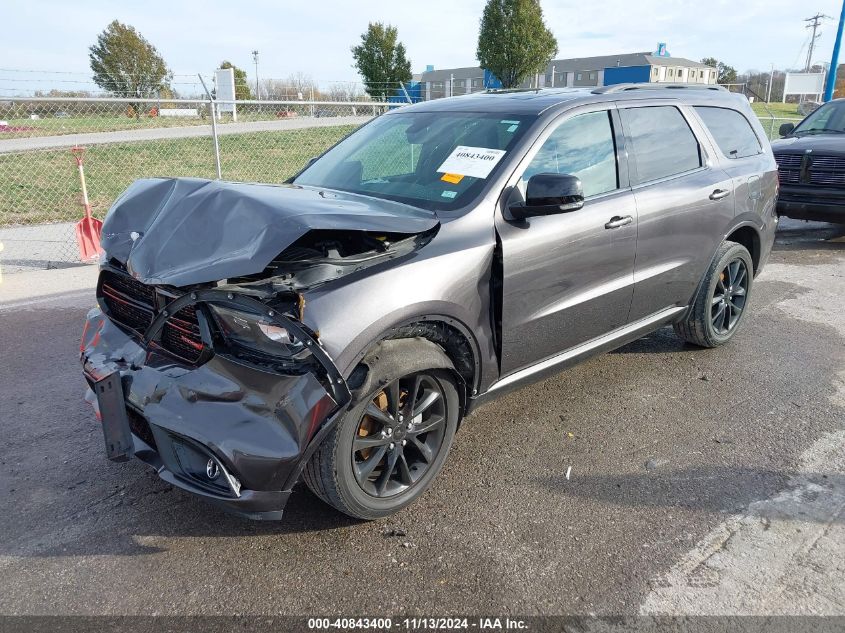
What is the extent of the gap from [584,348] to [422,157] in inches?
58.0

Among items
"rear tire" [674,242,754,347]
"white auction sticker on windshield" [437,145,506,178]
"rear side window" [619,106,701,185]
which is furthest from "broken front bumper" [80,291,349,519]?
"rear tire" [674,242,754,347]

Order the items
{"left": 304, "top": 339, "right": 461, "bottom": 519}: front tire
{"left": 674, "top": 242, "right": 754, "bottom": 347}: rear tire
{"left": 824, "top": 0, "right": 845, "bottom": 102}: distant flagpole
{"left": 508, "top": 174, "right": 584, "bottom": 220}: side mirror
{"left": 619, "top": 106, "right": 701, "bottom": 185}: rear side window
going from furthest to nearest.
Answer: {"left": 824, "top": 0, "right": 845, "bottom": 102}: distant flagpole, {"left": 674, "top": 242, "right": 754, "bottom": 347}: rear tire, {"left": 619, "top": 106, "right": 701, "bottom": 185}: rear side window, {"left": 508, "top": 174, "right": 584, "bottom": 220}: side mirror, {"left": 304, "top": 339, "right": 461, "bottom": 519}: front tire

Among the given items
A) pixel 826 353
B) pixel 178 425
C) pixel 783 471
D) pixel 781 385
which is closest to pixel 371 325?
pixel 178 425

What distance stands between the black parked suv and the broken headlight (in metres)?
8.61

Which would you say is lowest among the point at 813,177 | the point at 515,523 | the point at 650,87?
the point at 515,523

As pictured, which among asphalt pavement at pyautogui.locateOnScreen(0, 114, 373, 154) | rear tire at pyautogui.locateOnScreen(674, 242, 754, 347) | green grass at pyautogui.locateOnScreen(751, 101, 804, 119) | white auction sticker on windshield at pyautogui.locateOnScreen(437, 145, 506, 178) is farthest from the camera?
green grass at pyautogui.locateOnScreen(751, 101, 804, 119)

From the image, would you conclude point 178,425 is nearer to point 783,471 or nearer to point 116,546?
point 116,546

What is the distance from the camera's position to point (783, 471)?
3506 millimetres

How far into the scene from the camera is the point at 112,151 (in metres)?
16.4

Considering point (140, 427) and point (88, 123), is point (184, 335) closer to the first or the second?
point (140, 427)

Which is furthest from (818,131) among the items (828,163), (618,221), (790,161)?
(618,221)

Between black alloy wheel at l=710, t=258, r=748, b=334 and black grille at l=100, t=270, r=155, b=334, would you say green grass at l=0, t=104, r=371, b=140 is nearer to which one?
black grille at l=100, t=270, r=155, b=334

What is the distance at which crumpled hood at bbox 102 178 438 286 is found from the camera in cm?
261

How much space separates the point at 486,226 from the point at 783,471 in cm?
202
